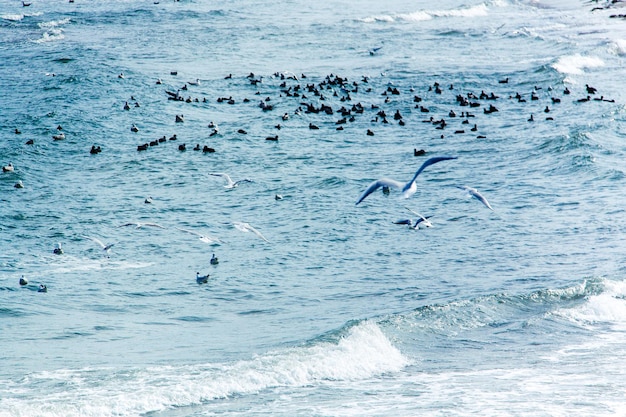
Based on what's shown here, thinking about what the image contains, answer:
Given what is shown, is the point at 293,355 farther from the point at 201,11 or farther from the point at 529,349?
the point at 201,11

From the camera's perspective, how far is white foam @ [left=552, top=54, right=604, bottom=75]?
178ft

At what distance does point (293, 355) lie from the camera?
733 inches

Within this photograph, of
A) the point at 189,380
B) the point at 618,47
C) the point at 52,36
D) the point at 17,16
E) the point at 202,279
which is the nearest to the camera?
the point at 189,380

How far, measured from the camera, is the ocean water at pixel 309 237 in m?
17.5

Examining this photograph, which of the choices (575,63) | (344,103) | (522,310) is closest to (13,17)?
(344,103)

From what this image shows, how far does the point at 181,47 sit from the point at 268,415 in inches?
1916

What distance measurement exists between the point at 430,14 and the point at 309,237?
58.7 metres

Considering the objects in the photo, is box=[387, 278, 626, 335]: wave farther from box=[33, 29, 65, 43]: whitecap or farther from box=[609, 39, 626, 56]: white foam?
box=[33, 29, 65, 43]: whitecap

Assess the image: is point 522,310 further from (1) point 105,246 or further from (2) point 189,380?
(1) point 105,246

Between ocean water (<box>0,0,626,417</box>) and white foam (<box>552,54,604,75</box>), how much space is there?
35cm

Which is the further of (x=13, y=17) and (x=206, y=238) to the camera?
(x=13, y=17)

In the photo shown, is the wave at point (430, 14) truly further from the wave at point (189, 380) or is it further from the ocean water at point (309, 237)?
the wave at point (189, 380)

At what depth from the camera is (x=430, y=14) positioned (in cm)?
8225

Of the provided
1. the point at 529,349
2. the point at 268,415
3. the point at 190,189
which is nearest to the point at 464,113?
the point at 190,189
